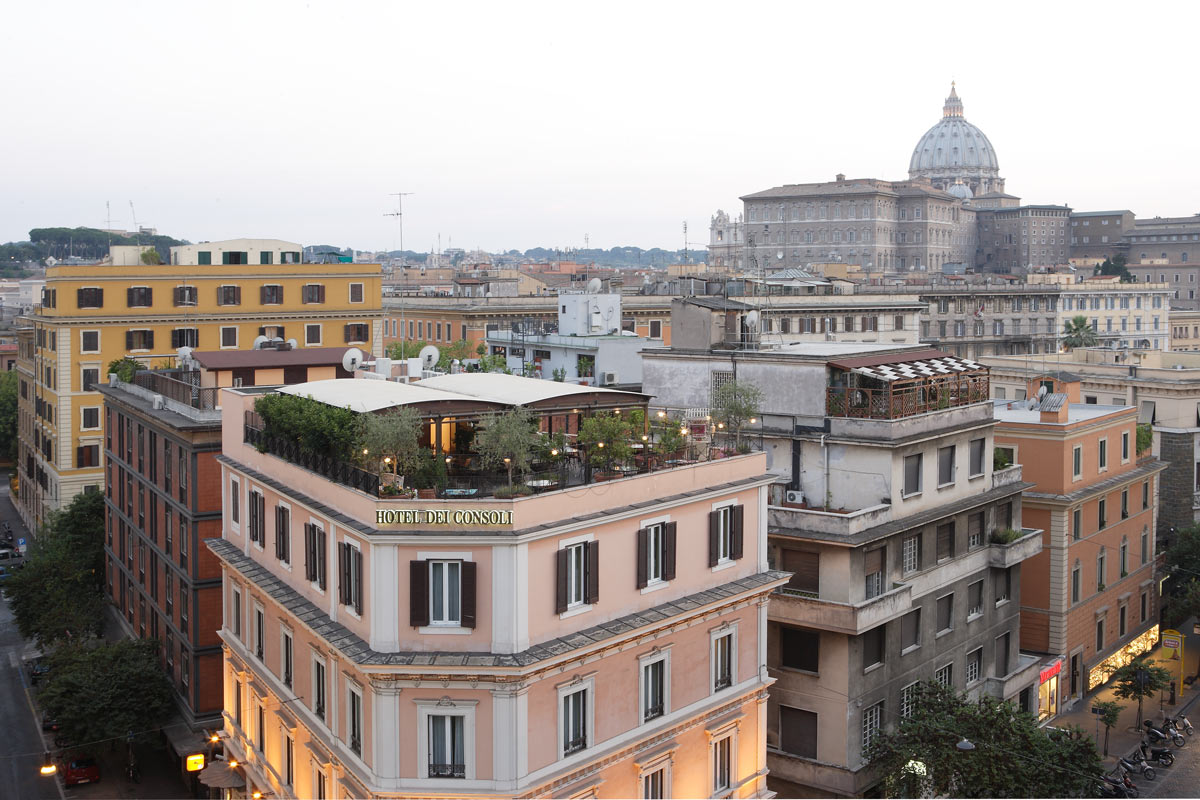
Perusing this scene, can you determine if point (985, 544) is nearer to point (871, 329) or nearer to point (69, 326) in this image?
point (69, 326)

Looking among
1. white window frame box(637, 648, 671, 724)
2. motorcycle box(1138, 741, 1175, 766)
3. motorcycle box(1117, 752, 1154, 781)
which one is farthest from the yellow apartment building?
motorcycle box(1138, 741, 1175, 766)

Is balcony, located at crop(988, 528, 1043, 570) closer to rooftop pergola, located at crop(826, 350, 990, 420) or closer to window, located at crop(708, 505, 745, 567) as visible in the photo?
rooftop pergola, located at crop(826, 350, 990, 420)

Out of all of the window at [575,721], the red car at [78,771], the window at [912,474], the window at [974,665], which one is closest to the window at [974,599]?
the window at [974,665]

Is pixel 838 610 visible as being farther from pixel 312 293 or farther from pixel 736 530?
pixel 312 293

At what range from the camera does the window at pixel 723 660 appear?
25.2 m

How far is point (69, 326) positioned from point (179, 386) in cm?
1999

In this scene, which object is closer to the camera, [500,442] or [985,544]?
[500,442]

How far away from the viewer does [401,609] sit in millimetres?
21156

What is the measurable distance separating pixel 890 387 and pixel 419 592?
1594 centimetres

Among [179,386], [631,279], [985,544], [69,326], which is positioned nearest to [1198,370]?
[985,544]

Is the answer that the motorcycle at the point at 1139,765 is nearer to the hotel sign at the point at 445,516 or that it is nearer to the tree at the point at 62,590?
the hotel sign at the point at 445,516

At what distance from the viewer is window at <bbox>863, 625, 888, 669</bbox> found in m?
31.7

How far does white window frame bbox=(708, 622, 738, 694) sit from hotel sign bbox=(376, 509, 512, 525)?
6180 mm

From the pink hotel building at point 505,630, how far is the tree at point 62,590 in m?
15.3
